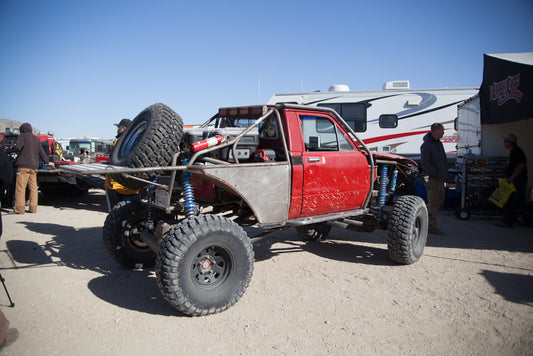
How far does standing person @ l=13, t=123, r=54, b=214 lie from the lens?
309 inches

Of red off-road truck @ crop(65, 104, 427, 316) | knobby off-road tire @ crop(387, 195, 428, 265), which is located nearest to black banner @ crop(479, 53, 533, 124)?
red off-road truck @ crop(65, 104, 427, 316)

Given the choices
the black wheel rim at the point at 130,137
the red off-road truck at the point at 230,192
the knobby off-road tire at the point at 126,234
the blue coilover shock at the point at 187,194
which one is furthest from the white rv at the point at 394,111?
the blue coilover shock at the point at 187,194

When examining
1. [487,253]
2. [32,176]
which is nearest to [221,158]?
[487,253]

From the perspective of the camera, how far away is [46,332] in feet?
9.25

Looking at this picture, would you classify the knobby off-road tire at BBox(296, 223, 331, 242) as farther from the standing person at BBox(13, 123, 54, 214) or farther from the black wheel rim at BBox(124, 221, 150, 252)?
the standing person at BBox(13, 123, 54, 214)

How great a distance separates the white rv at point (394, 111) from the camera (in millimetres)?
11070

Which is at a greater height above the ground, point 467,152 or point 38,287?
point 467,152

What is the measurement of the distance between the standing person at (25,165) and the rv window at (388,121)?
9.41 metres

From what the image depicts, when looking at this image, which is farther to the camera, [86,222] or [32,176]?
[32,176]

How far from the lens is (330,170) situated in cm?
396

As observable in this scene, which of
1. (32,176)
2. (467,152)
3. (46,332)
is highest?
(467,152)

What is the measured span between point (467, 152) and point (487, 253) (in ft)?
16.5

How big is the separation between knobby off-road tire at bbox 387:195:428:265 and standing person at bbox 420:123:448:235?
81.4 inches

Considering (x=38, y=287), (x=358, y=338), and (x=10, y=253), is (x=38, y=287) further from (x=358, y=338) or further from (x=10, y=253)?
(x=358, y=338)
